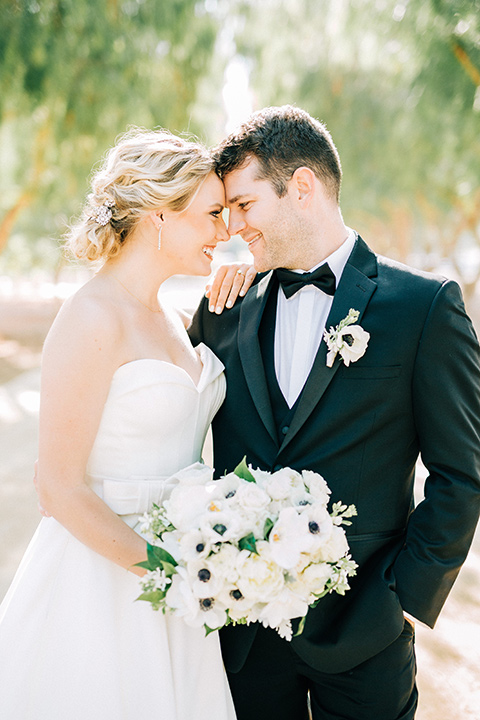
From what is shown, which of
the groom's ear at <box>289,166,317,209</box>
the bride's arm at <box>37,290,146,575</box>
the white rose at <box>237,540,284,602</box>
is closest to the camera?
the white rose at <box>237,540,284,602</box>

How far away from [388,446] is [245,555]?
0.76m

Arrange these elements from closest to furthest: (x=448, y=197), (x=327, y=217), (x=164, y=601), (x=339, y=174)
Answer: (x=164, y=601)
(x=327, y=217)
(x=339, y=174)
(x=448, y=197)

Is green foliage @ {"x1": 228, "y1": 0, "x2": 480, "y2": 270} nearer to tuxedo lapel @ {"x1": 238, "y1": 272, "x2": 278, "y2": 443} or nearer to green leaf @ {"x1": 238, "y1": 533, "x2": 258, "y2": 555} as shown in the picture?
tuxedo lapel @ {"x1": 238, "y1": 272, "x2": 278, "y2": 443}

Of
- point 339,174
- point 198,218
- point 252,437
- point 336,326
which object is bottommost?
point 252,437

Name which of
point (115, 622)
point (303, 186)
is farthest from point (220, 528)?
point (303, 186)

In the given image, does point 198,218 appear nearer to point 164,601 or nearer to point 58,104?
point 164,601

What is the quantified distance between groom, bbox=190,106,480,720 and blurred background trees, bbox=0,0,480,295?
11.2ft

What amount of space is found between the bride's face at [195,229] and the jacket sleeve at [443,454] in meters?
0.86

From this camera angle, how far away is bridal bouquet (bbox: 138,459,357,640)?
4.86 feet

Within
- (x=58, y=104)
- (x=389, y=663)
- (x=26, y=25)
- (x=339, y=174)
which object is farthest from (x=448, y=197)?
(x=389, y=663)

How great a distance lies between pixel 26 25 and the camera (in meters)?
6.60

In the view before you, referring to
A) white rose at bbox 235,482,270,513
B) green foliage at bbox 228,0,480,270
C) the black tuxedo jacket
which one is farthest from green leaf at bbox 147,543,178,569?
green foliage at bbox 228,0,480,270

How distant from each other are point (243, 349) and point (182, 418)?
329mm

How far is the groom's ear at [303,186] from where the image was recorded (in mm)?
2275
